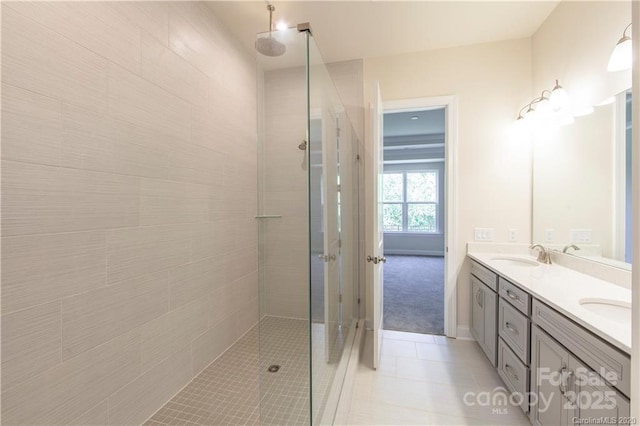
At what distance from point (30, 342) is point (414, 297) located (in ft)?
11.9

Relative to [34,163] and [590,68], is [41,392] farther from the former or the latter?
[590,68]

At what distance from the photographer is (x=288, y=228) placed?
51.7 inches

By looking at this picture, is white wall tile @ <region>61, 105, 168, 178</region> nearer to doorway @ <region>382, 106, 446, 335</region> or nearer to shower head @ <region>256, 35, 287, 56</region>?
shower head @ <region>256, 35, 287, 56</region>

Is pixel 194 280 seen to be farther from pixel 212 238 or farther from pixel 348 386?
pixel 348 386

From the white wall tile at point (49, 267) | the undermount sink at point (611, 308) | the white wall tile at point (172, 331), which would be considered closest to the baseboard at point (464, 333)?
the undermount sink at point (611, 308)

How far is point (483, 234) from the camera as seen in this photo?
7.80 ft

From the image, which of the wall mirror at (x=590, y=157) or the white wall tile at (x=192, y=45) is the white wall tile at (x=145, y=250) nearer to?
the white wall tile at (x=192, y=45)

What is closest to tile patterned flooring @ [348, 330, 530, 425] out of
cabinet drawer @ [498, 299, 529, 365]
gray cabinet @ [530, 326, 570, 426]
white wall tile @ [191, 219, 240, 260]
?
gray cabinet @ [530, 326, 570, 426]

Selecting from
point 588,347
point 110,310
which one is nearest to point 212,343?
point 110,310

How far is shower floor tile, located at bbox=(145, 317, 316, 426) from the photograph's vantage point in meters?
1.31

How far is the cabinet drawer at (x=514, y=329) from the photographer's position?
1.43 meters

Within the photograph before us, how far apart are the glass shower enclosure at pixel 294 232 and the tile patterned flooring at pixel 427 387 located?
0.28m

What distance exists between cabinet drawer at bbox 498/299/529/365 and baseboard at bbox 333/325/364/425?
1.04 meters

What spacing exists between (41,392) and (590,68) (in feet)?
11.0
